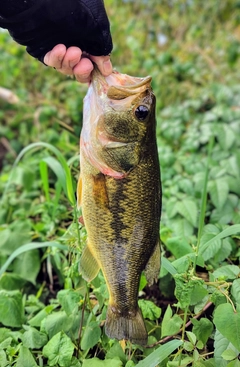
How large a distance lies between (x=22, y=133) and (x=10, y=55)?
1.00 metres

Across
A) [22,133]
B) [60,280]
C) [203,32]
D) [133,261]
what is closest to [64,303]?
[133,261]

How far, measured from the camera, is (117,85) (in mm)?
1571

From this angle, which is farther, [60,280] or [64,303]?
[60,280]

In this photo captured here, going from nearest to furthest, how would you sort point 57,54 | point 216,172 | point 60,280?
point 57,54 < point 60,280 < point 216,172

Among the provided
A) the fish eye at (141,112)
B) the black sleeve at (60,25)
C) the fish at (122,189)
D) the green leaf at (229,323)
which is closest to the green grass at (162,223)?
the green leaf at (229,323)

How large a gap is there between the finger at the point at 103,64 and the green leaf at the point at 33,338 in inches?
38.6

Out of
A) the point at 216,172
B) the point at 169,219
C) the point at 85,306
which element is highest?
the point at 216,172

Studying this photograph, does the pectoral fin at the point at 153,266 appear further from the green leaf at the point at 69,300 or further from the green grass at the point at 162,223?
the green leaf at the point at 69,300

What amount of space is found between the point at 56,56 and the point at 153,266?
0.78 metres

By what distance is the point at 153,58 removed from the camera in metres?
4.67

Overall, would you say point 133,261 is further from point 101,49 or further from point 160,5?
point 160,5

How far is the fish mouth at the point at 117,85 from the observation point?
1.56 metres

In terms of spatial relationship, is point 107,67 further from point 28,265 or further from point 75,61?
point 28,265

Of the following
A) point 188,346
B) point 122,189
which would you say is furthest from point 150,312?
point 122,189
